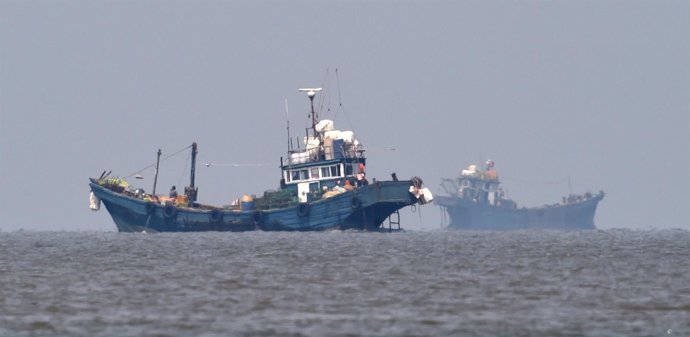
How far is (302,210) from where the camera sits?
99.1m

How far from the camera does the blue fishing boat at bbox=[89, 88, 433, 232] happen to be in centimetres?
9856

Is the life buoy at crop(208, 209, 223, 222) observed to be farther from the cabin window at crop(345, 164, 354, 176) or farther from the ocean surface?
the ocean surface

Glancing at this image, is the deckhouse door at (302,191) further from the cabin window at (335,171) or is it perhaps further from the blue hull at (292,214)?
the blue hull at (292,214)

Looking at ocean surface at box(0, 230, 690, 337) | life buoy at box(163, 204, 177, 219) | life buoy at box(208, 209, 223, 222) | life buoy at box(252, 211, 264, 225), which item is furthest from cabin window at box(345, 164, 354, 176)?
ocean surface at box(0, 230, 690, 337)

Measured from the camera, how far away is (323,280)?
154 ft

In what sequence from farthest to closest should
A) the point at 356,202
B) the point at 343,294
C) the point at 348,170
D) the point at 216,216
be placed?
the point at 348,170 < the point at 216,216 < the point at 356,202 < the point at 343,294

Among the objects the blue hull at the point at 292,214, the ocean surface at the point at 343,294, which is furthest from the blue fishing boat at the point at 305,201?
the ocean surface at the point at 343,294

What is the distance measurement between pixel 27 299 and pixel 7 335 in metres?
8.58

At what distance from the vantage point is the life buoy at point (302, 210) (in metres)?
98.8

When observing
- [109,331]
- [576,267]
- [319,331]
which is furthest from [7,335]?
[576,267]

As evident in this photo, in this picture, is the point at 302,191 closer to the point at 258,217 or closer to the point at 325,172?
the point at 325,172

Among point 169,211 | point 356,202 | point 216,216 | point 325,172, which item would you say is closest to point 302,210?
point 356,202

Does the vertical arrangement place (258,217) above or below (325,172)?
below

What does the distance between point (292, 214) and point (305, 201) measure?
8.06ft
